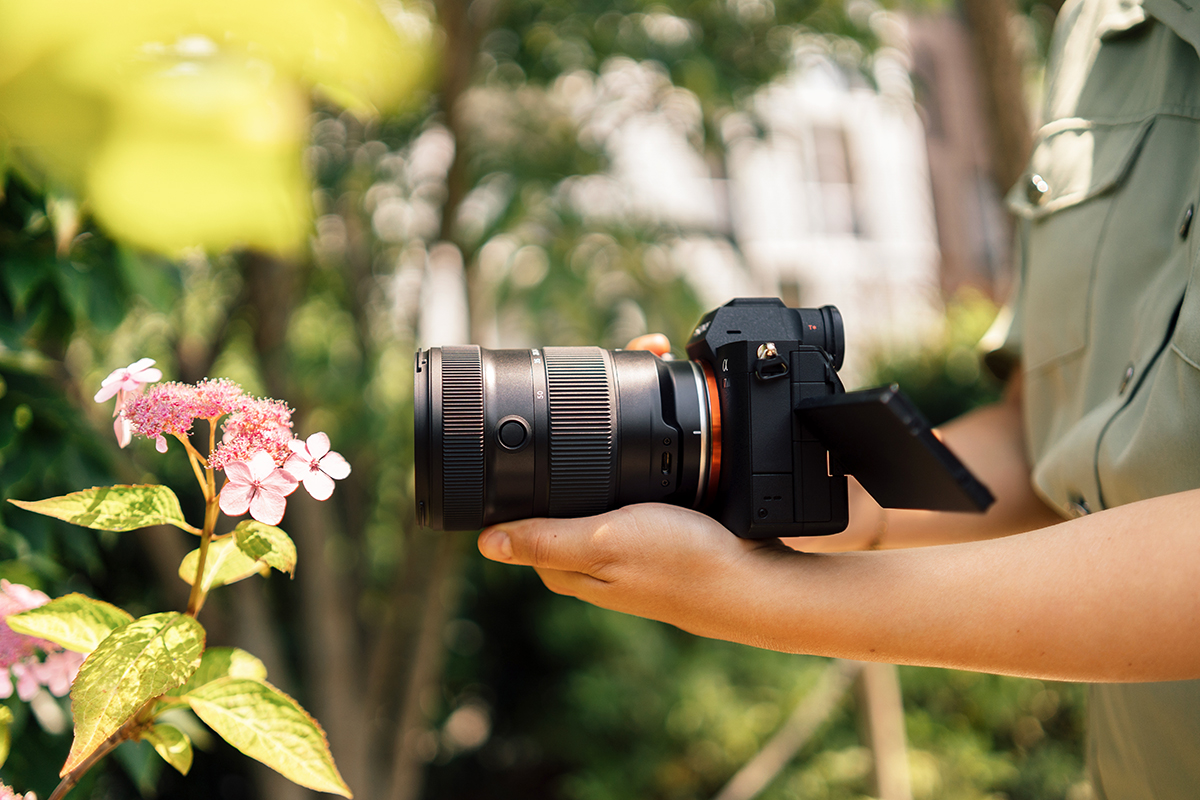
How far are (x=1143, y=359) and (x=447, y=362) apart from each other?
0.86 m

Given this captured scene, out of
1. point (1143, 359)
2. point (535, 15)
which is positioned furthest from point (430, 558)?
point (1143, 359)

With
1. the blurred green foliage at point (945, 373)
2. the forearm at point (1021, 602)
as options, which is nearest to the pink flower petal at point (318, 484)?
the forearm at point (1021, 602)

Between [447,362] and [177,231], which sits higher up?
[177,231]

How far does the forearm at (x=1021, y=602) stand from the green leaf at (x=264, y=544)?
19.2 inches

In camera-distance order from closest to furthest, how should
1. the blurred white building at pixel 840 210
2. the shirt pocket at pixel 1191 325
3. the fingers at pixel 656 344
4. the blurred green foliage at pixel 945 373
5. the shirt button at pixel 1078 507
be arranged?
the shirt pocket at pixel 1191 325 → the shirt button at pixel 1078 507 → the fingers at pixel 656 344 → the blurred green foliage at pixel 945 373 → the blurred white building at pixel 840 210

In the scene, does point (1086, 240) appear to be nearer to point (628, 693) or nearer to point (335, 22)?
point (335, 22)

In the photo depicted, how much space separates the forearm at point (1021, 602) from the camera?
27.0 inches

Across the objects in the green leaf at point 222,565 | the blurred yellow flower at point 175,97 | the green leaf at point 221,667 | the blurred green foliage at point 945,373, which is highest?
the blurred yellow flower at point 175,97

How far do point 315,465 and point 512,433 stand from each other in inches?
11.3

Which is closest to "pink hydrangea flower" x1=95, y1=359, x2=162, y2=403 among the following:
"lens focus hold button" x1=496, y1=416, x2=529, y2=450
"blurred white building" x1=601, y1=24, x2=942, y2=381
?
"lens focus hold button" x1=496, y1=416, x2=529, y2=450

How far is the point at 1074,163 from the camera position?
115 cm

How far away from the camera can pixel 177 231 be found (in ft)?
3.09

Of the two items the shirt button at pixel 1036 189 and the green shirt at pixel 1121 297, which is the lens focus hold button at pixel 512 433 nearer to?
the green shirt at pixel 1121 297

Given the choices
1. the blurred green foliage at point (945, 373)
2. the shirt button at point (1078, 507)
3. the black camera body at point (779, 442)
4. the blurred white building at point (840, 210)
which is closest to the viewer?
Answer: the black camera body at point (779, 442)
